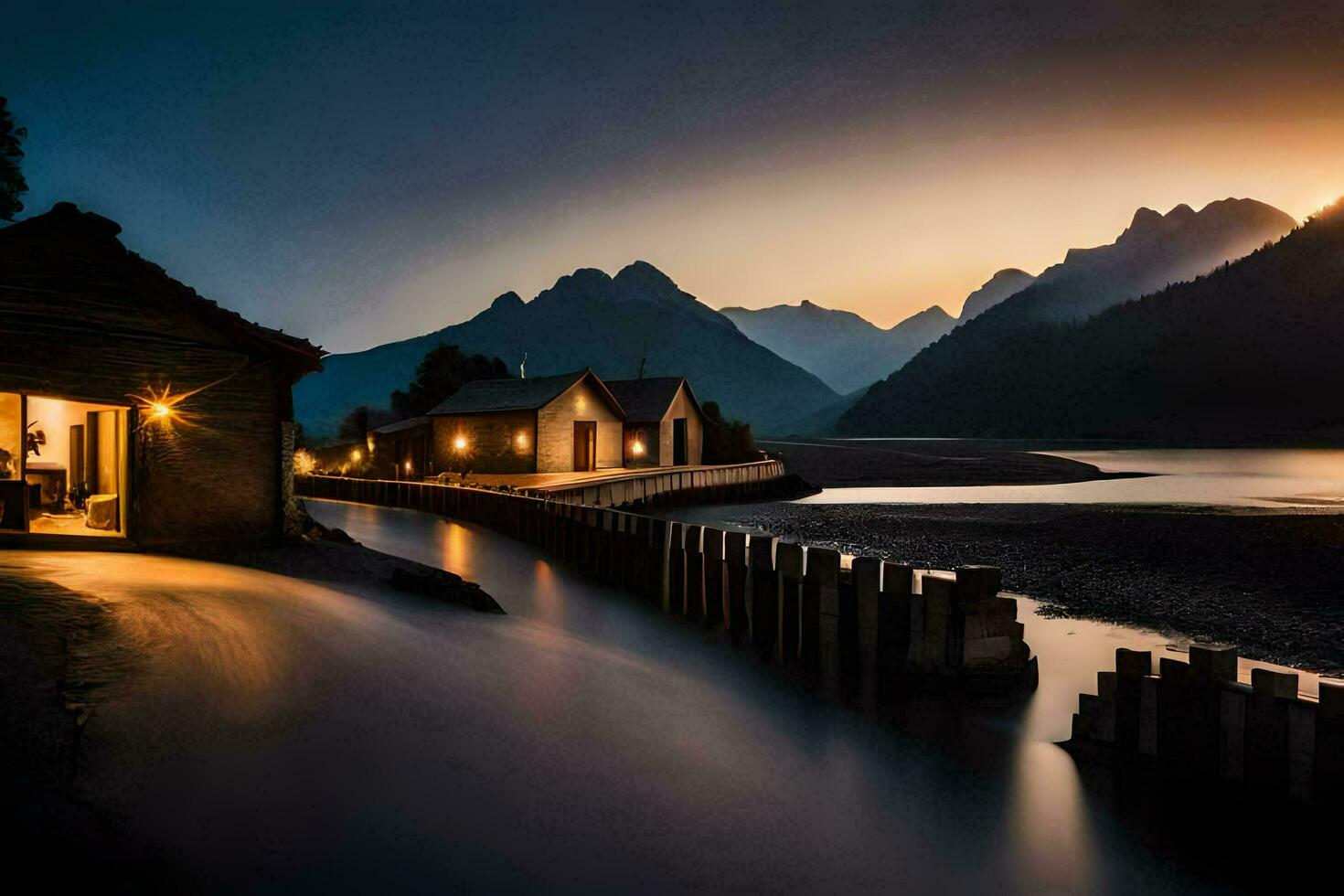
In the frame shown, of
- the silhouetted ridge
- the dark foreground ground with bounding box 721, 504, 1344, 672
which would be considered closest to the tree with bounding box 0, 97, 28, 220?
the dark foreground ground with bounding box 721, 504, 1344, 672

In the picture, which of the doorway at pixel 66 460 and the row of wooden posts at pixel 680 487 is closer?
the doorway at pixel 66 460

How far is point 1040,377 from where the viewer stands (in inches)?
7712

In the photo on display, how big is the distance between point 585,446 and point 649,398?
730 centimetres

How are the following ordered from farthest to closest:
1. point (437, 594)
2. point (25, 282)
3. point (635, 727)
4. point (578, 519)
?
point (578, 519) < point (437, 594) < point (25, 282) < point (635, 727)

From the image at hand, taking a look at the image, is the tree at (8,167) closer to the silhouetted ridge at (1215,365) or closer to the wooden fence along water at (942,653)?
the wooden fence along water at (942,653)

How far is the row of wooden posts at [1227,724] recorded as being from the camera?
588 centimetres

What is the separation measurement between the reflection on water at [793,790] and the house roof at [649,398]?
39.0 metres

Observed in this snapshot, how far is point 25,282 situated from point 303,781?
11069 millimetres

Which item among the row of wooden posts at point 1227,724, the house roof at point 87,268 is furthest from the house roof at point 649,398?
the row of wooden posts at point 1227,724

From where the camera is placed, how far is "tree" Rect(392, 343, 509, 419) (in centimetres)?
6556

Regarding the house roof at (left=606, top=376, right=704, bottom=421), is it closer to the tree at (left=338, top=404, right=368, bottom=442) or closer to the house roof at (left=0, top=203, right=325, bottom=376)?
the tree at (left=338, top=404, right=368, bottom=442)

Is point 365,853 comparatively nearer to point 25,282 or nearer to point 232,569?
point 232,569

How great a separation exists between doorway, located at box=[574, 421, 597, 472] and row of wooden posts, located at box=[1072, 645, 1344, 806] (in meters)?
39.9

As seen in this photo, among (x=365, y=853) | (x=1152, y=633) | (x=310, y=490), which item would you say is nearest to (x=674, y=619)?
(x=1152, y=633)
